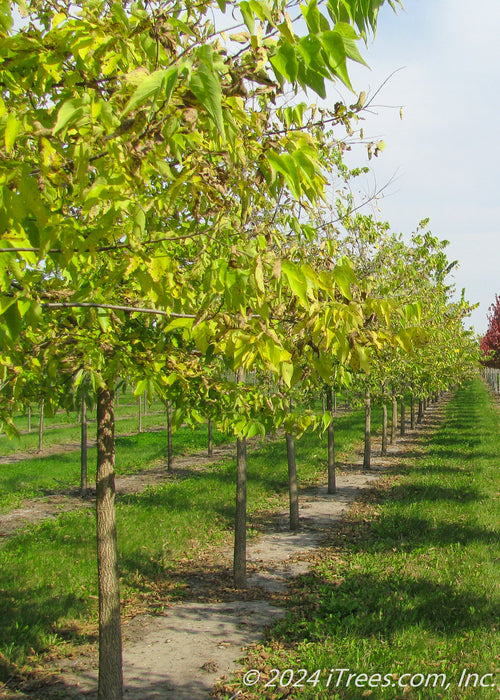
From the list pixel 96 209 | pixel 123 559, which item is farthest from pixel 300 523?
pixel 96 209

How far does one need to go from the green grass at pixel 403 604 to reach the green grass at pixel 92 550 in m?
2.55

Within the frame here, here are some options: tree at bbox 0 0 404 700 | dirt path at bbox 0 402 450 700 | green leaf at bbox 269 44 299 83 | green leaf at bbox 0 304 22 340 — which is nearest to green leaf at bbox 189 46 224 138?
tree at bbox 0 0 404 700

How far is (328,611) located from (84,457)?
1078 cm

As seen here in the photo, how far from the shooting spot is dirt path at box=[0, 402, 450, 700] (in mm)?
5598

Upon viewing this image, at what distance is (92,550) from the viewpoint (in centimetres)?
977

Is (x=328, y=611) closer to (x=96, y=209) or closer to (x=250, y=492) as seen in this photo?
(x=96, y=209)

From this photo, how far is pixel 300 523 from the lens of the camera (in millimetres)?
11734

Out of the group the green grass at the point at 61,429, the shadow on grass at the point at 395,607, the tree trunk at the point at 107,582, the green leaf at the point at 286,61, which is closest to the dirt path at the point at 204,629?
the tree trunk at the point at 107,582

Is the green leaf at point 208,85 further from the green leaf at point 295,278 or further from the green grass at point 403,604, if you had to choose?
the green grass at point 403,604

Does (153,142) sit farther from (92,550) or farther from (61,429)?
(61,429)

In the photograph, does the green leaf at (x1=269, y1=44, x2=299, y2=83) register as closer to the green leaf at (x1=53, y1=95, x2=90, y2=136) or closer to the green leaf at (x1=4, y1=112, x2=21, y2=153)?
the green leaf at (x1=53, y1=95, x2=90, y2=136)

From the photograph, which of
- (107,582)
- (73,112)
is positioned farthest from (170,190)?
(107,582)

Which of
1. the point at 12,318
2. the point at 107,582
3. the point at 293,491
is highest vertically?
the point at 12,318

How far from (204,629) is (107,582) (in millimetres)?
2425
